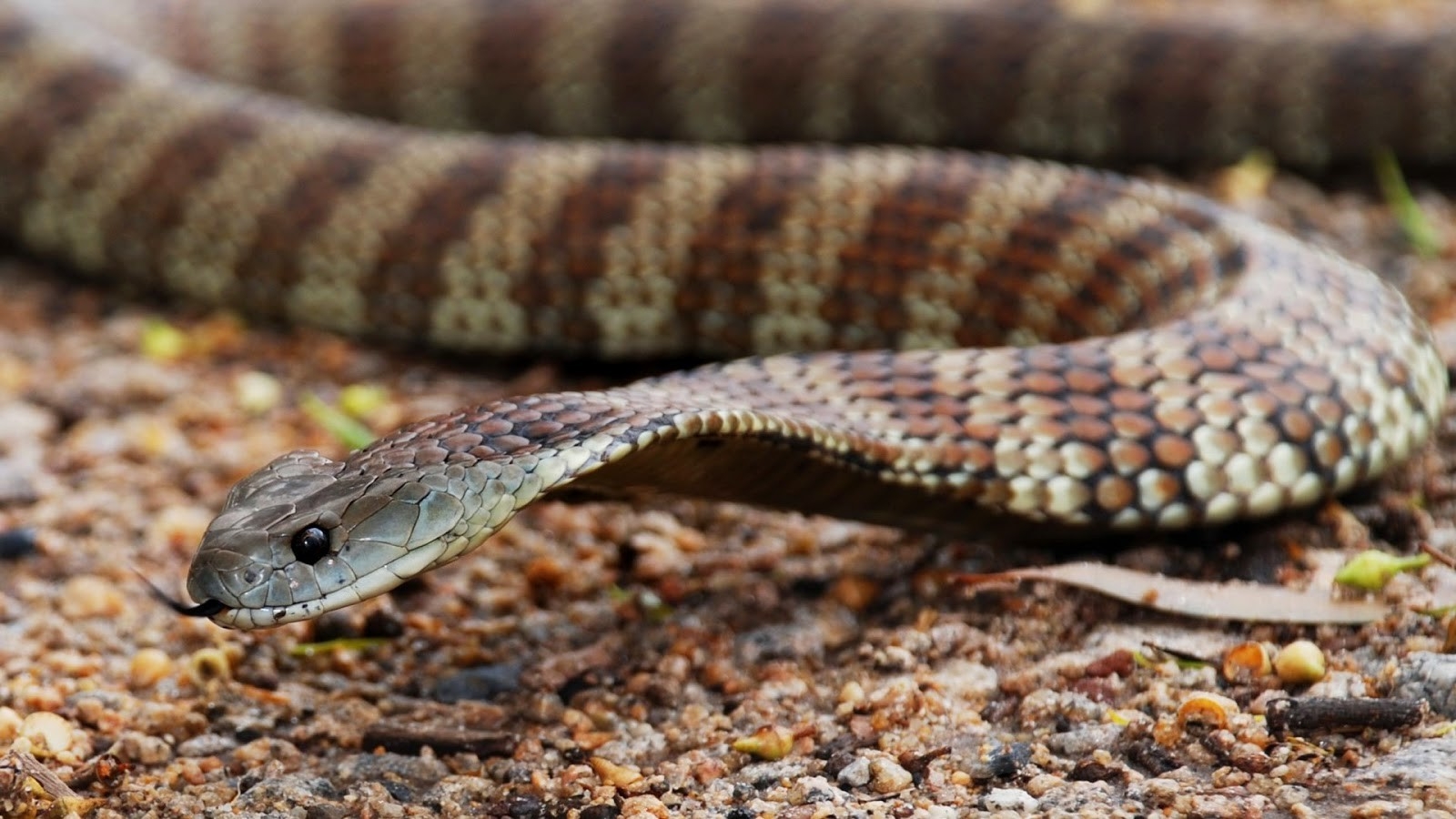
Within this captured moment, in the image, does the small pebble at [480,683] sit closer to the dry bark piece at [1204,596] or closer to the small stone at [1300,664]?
the dry bark piece at [1204,596]

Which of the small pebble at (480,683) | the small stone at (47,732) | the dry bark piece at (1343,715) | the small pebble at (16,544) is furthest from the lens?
the small pebble at (16,544)

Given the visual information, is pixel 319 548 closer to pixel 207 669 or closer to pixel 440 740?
pixel 440 740

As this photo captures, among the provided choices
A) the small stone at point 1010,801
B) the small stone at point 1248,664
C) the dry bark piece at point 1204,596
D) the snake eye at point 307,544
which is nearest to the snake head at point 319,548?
the snake eye at point 307,544

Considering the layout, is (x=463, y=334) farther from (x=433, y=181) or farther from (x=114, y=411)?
(x=114, y=411)

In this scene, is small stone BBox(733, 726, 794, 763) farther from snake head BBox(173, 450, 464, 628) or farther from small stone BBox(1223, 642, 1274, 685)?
small stone BBox(1223, 642, 1274, 685)

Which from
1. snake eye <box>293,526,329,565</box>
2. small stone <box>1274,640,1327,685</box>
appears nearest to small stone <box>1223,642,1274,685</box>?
small stone <box>1274,640,1327,685</box>

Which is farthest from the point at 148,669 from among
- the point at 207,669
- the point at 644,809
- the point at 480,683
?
the point at 644,809

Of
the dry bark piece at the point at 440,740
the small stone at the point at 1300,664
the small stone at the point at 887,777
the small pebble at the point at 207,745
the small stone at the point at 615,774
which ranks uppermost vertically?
the small stone at the point at 1300,664

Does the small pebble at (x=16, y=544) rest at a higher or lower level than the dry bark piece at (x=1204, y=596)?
lower
